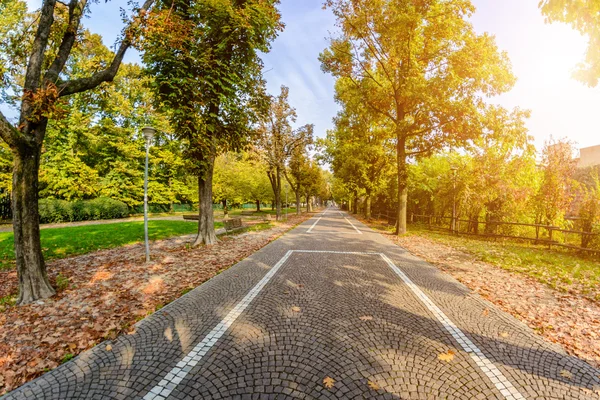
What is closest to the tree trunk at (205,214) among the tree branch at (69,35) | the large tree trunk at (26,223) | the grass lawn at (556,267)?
the tree branch at (69,35)

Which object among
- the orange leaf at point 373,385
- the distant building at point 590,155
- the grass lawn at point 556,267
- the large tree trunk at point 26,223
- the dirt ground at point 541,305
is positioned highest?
the distant building at point 590,155

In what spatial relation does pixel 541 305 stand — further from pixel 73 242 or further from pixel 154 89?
pixel 73 242

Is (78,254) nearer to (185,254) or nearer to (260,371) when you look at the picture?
(185,254)

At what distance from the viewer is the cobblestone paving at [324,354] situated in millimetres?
2779

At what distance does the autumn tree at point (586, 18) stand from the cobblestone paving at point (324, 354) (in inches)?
231

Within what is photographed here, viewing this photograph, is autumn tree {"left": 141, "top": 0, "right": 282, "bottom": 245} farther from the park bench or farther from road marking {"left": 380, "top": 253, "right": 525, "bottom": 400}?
road marking {"left": 380, "top": 253, "right": 525, "bottom": 400}

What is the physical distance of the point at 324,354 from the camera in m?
3.36

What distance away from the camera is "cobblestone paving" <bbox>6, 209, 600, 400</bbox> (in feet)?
9.12

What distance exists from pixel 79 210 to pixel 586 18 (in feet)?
98.5

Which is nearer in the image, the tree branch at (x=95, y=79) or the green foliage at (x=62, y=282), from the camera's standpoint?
the tree branch at (x=95, y=79)

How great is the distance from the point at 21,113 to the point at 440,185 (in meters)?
21.9

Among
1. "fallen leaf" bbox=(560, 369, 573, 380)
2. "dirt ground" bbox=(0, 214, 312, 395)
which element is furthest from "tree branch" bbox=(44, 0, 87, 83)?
"fallen leaf" bbox=(560, 369, 573, 380)

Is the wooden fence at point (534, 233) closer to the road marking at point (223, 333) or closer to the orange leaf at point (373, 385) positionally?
the road marking at point (223, 333)

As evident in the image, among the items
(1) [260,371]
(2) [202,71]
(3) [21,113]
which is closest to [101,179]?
(2) [202,71]
